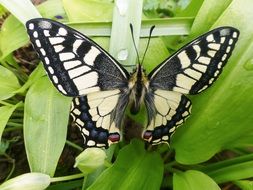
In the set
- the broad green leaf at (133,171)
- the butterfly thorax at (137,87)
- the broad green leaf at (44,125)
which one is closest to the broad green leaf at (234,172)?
the broad green leaf at (133,171)

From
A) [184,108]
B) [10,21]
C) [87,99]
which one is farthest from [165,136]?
[10,21]

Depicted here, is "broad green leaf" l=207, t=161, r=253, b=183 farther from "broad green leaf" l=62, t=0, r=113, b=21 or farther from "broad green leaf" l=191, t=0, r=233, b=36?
"broad green leaf" l=62, t=0, r=113, b=21

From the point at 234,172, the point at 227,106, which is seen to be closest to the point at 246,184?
the point at 234,172

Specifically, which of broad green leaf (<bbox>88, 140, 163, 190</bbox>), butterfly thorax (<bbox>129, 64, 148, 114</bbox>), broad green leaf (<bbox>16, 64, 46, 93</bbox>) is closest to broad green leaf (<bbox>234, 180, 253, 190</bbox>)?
broad green leaf (<bbox>88, 140, 163, 190</bbox>)

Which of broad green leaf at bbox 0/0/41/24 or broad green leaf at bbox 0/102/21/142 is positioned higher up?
broad green leaf at bbox 0/0/41/24

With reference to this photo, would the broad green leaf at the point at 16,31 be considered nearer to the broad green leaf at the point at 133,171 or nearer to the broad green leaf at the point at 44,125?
the broad green leaf at the point at 44,125

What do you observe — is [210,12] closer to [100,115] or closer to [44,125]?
[100,115]

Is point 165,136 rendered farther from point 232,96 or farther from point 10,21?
point 10,21
